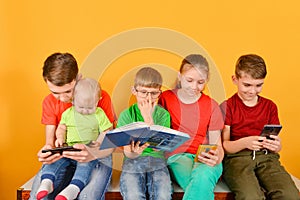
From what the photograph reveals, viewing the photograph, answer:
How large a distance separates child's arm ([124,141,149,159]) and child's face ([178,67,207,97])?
1.21 ft

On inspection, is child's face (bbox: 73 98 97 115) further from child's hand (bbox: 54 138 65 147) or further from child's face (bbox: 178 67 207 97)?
child's face (bbox: 178 67 207 97)

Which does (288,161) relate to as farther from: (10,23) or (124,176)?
(10,23)

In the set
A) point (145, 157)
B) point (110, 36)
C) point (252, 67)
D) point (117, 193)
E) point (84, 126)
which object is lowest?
point (117, 193)

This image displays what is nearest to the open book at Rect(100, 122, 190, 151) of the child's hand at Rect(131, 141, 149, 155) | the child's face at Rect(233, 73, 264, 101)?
the child's hand at Rect(131, 141, 149, 155)

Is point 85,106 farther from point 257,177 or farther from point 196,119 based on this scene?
point 257,177

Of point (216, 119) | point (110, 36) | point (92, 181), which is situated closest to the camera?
point (92, 181)

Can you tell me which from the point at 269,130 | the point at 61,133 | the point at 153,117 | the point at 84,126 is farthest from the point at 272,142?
the point at 61,133

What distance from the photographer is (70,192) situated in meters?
1.78

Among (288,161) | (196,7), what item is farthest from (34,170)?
(288,161)

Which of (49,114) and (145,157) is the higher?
(49,114)

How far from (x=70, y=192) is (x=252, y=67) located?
957 millimetres

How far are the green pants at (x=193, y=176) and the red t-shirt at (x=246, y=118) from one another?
0.74 feet

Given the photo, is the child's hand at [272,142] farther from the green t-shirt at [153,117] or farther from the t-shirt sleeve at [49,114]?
the t-shirt sleeve at [49,114]

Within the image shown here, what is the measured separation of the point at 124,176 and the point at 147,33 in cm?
78
